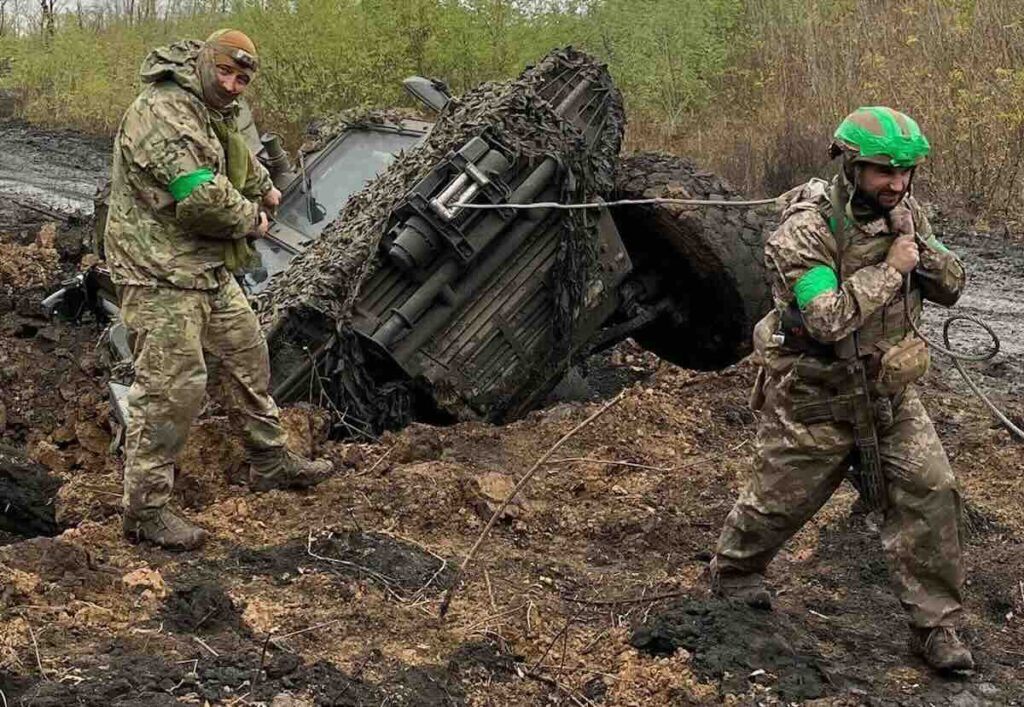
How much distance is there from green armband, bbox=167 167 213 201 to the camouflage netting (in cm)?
125

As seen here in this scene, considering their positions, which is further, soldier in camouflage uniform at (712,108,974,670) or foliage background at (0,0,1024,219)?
foliage background at (0,0,1024,219)

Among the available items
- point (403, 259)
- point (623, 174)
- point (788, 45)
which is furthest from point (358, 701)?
point (788, 45)

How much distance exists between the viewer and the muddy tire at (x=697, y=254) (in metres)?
6.60

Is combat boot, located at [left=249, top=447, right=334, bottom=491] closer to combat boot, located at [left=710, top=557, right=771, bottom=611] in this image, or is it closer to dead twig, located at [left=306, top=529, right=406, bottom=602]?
dead twig, located at [left=306, top=529, right=406, bottom=602]

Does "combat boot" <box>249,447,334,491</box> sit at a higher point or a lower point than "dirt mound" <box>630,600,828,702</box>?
lower

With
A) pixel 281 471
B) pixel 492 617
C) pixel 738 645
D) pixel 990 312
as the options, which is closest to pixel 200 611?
pixel 492 617

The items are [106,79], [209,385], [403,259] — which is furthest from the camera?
[106,79]

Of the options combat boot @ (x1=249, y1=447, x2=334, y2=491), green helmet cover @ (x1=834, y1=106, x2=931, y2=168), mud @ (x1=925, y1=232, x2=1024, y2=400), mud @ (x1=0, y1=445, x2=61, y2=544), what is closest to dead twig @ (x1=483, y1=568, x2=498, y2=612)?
combat boot @ (x1=249, y1=447, x2=334, y2=491)

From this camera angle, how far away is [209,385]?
5.13 meters

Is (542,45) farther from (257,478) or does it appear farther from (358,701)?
(358,701)

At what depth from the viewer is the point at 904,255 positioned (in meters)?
3.62

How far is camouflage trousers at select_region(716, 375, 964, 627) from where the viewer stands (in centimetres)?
378

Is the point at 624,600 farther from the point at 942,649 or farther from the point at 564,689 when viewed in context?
the point at 942,649

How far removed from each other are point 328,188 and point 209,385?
2.40 metres
